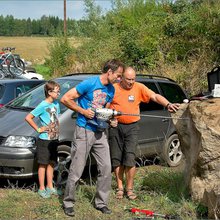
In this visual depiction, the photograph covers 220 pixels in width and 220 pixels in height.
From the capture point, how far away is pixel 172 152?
8.27m

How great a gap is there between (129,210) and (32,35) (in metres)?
100

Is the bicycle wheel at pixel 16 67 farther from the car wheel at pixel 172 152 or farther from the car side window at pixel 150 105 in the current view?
the car wheel at pixel 172 152

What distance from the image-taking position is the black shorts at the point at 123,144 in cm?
595

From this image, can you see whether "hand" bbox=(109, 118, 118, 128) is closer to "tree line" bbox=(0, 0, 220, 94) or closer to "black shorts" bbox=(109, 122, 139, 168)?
"black shorts" bbox=(109, 122, 139, 168)

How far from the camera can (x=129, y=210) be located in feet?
18.0

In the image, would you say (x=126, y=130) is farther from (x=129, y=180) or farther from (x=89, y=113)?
(x=89, y=113)

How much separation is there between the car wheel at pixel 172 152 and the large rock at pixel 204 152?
243 cm

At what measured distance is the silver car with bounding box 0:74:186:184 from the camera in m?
6.24

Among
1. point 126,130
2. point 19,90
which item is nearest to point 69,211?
point 126,130

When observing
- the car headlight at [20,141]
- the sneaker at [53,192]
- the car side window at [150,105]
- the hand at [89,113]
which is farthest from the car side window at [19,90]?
the hand at [89,113]

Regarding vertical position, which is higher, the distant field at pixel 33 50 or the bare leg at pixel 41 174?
the distant field at pixel 33 50

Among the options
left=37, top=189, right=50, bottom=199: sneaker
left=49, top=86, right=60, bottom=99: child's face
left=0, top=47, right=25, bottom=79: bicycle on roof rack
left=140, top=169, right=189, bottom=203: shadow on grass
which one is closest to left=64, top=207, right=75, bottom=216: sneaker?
left=37, top=189, right=50, bottom=199: sneaker

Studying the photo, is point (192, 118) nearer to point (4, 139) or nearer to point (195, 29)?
point (4, 139)

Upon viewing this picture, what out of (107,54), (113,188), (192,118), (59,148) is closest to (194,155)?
(192,118)
